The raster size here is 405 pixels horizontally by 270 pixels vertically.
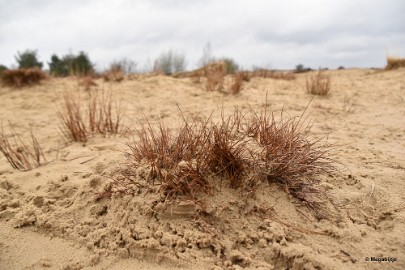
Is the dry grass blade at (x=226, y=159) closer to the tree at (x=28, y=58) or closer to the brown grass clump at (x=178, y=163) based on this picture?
the brown grass clump at (x=178, y=163)

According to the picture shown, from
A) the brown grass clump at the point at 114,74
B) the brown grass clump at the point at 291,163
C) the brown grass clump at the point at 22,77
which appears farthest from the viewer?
the brown grass clump at the point at 114,74

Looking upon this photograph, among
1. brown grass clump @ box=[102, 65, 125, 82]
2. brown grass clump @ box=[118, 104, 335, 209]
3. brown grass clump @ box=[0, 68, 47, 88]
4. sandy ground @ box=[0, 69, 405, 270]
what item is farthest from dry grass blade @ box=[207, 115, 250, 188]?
brown grass clump @ box=[0, 68, 47, 88]

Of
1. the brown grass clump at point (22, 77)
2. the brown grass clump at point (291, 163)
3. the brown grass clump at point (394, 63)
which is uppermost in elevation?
the brown grass clump at point (394, 63)

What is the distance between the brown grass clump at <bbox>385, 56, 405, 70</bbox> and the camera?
8164 mm

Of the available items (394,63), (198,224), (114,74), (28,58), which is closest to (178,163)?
(198,224)

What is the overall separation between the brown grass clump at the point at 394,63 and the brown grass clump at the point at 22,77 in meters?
7.79

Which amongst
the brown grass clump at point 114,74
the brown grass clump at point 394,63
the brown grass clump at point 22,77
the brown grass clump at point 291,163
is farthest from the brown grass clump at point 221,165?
the brown grass clump at point 394,63

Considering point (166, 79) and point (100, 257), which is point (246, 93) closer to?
point (166, 79)

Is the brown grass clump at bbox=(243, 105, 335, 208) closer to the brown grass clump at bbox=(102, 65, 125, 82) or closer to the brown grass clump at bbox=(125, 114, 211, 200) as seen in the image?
the brown grass clump at bbox=(125, 114, 211, 200)

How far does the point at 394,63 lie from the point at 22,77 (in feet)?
27.1

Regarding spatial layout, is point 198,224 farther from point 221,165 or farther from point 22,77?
point 22,77

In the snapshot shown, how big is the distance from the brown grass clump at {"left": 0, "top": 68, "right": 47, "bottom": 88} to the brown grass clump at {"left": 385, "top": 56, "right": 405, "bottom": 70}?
779 centimetres

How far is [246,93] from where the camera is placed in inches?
222

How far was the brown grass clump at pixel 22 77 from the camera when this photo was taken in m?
6.89
